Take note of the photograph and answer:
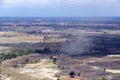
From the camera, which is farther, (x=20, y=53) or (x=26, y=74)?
(x=20, y=53)

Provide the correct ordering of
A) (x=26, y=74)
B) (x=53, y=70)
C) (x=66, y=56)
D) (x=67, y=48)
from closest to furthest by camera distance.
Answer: (x=26, y=74)
(x=53, y=70)
(x=66, y=56)
(x=67, y=48)

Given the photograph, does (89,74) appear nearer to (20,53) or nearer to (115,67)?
(115,67)

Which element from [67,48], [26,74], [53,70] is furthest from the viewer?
[67,48]

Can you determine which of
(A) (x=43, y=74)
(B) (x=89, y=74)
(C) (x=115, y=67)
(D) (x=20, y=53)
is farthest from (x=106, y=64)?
(D) (x=20, y=53)

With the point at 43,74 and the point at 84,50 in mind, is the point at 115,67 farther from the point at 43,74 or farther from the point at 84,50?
the point at 84,50

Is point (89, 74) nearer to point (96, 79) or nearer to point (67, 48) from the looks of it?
point (96, 79)

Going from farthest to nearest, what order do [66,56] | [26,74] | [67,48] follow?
1. [67,48]
2. [66,56]
3. [26,74]

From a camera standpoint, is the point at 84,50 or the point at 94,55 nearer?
the point at 94,55

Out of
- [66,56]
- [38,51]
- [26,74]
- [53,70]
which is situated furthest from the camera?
[38,51]

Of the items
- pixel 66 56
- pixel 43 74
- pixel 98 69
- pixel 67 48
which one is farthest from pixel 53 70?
pixel 67 48
